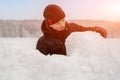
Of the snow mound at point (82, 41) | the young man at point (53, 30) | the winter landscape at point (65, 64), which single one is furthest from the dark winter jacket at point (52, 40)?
the winter landscape at point (65, 64)

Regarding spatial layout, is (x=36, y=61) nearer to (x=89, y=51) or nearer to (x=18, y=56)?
(x=18, y=56)

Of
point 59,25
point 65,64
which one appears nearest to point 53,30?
point 59,25

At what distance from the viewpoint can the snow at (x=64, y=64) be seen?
1068mm

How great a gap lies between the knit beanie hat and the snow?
73 cm

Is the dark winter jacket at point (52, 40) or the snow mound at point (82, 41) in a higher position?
the snow mound at point (82, 41)

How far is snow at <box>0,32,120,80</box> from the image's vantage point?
1068 mm

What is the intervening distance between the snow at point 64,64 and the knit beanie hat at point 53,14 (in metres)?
0.73

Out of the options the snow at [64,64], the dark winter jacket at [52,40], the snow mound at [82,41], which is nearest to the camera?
the snow at [64,64]

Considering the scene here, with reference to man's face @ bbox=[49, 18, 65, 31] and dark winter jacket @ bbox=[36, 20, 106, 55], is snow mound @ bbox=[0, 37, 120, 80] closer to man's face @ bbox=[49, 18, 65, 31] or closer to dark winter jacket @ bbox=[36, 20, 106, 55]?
dark winter jacket @ bbox=[36, 20, 106, 55]

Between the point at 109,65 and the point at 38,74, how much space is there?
26 cm

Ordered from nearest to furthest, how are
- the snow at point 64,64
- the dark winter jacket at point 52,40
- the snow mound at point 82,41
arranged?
the snow at point 64,64 → the snow mound at point 82,41 → the dark winter jacket at point 52,40

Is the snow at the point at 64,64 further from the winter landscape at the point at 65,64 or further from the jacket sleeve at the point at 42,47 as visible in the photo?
the jacket sleeve at the point at 42,47

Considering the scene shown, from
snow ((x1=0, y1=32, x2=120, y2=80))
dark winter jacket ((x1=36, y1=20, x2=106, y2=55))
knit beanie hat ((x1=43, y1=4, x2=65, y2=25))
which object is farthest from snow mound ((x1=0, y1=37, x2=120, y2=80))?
knit beanie hat ((x1=43, y1=4, x2=65, y2=25))

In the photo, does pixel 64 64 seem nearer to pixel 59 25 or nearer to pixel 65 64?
pixel 65 64
